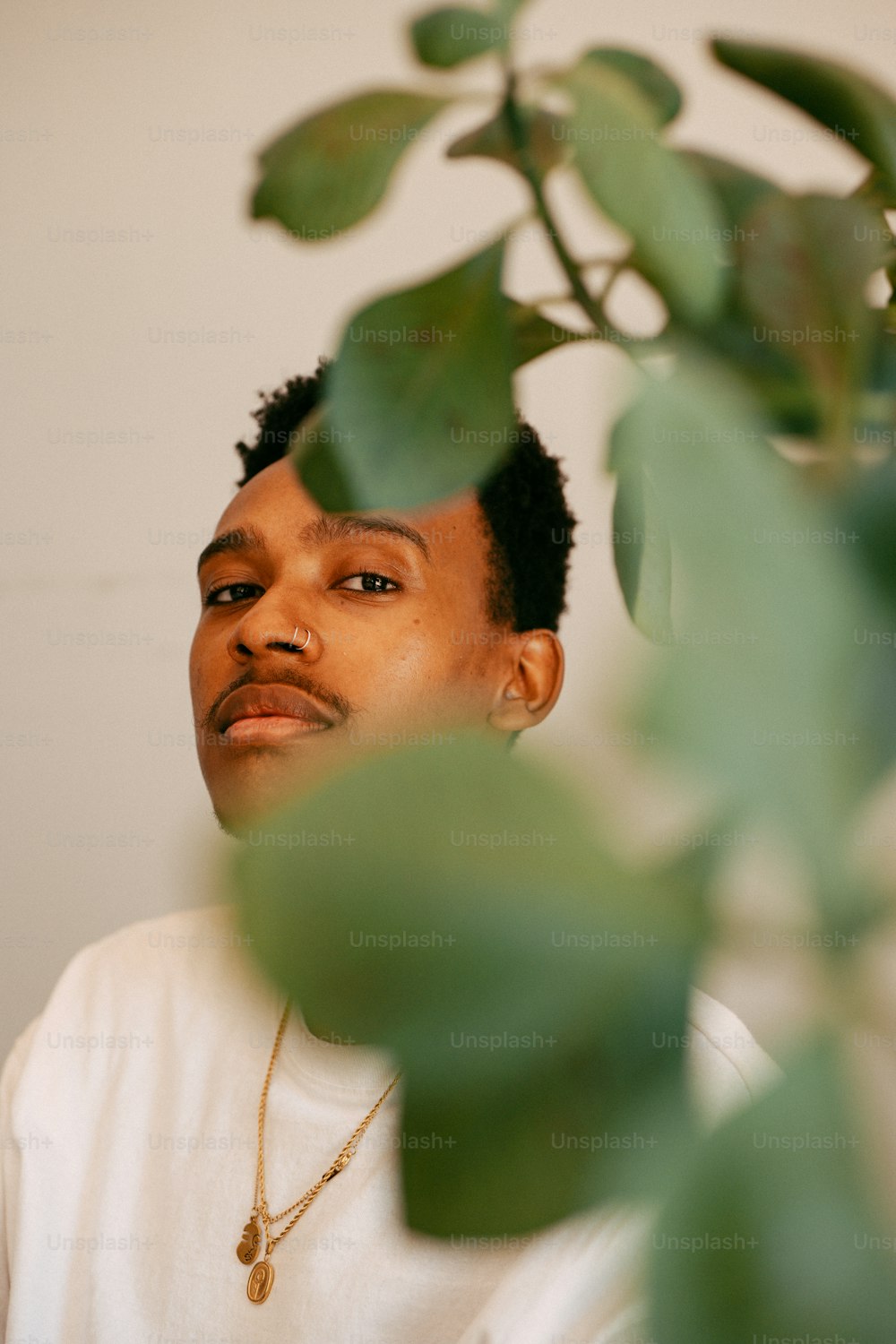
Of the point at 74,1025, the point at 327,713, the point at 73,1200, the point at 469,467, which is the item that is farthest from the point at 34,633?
the point at 469,467

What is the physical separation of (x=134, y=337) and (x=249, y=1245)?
33.3 inches

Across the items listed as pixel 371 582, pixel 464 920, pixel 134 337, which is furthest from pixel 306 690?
pixel 134 337

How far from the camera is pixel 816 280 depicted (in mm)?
224

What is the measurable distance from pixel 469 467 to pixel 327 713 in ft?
0.75

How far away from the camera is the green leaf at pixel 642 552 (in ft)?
0.39

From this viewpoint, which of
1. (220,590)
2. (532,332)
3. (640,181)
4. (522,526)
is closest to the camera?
(640,181)

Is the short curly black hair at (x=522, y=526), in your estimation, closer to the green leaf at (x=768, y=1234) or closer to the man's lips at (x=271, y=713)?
the man's lips at (x=271, y=713)

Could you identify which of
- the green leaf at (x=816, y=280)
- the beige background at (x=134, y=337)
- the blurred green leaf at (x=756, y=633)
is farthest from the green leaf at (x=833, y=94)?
the beige background at (x=134, y=337)

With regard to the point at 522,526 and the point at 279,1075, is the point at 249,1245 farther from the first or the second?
the point at 522,526

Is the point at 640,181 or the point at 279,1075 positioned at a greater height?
the point at 640,181

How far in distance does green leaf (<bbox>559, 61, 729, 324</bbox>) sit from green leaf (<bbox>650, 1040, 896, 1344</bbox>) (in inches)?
6.0

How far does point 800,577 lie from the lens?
0.37 ft

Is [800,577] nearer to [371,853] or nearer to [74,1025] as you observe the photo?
[371,853]

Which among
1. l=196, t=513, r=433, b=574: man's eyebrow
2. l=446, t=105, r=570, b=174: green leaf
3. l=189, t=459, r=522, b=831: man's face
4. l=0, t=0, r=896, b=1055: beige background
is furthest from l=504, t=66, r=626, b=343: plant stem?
l=0, t=0, r=896, b=1055: beige background
